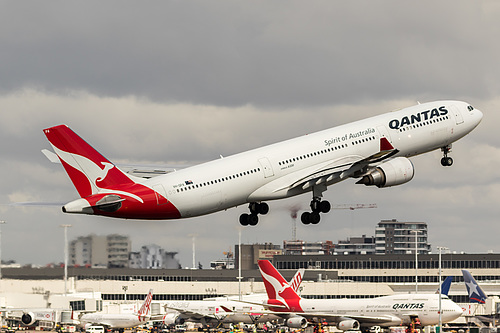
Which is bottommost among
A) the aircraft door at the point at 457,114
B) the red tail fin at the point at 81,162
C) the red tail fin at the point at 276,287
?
the red tail fin at the point at 276,287

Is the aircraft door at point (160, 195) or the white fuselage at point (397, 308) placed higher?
the aircraft door at point (160, 195)

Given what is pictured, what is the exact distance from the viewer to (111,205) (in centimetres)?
5966

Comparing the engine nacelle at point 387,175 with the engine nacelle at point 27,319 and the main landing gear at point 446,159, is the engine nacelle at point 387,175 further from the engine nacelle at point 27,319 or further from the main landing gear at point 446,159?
the engine nacelle at point 27,319

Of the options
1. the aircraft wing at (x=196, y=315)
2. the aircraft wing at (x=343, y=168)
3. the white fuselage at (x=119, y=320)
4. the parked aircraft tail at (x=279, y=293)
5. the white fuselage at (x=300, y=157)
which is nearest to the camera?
the white fuselage at (x=300, y=157)

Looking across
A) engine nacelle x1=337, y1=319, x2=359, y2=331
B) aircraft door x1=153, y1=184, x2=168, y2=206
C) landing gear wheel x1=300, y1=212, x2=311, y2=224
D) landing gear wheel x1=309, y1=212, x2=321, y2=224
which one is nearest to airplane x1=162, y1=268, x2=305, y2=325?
engine nacelle x1=337, y1=319, x2=359, y2=331

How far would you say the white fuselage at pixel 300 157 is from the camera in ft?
208

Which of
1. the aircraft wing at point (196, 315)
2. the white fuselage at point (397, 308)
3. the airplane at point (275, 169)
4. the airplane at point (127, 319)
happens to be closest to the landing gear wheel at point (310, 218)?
the airplane at point (275, 169)

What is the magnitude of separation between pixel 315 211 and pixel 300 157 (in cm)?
537

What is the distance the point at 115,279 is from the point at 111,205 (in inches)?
3768

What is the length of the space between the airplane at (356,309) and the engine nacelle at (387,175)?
3297 centimetres

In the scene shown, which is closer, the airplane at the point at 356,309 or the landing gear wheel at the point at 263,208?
the landing gear wheel at the point at 263,208

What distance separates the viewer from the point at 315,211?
239ft

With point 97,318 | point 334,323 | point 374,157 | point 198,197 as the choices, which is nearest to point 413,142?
point 374,157

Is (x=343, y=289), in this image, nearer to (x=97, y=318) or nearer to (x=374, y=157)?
(x=97, y=318)
